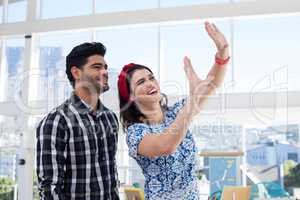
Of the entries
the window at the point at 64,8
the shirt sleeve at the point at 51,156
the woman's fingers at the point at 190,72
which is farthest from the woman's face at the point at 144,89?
the window at the point at 64,8

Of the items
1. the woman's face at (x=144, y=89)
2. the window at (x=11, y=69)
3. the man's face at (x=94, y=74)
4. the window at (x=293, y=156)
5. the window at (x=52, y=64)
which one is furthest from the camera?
the window at (x=11, y=69)

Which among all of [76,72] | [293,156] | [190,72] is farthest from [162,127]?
[293,156]

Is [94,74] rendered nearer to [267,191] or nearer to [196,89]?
[196,89]

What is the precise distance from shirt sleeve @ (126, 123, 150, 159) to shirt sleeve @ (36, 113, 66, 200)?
312mm

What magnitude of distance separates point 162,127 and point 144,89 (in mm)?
149

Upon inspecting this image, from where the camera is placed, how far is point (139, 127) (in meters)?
1.33

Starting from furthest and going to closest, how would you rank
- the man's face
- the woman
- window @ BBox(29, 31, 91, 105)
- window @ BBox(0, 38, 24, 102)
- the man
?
window @ BBox(0, 38, 24, 102), window @ BBox(29, 31, 91, 105), the man's face, the man, the woman

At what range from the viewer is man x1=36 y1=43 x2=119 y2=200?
4.81ft

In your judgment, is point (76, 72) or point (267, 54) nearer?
point (76, 72)

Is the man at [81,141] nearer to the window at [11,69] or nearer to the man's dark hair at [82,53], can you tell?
the man's dark hair at [82,53]

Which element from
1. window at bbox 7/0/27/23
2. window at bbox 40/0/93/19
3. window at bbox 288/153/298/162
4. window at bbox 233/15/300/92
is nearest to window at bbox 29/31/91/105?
window at bbox 40/0/93/19

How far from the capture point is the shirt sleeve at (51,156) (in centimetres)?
143

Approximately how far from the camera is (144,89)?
136 centimetres

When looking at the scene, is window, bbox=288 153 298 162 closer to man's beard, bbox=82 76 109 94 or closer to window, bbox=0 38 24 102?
man's beard, bbox=82 76 109 94
